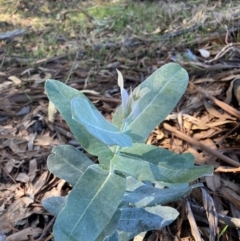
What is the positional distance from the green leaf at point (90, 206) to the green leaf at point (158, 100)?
0.10 metres

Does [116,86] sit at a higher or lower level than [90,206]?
lower

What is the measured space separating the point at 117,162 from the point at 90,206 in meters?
0.10

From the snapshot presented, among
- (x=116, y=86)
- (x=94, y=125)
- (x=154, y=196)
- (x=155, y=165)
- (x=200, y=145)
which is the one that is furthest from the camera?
(x=116, y=86)

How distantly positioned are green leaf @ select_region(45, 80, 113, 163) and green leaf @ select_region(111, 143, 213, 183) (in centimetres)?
3

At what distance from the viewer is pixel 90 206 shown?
0.71 meters

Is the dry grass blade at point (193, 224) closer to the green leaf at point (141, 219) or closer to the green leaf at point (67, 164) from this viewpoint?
the green leaf at point (141, 219)

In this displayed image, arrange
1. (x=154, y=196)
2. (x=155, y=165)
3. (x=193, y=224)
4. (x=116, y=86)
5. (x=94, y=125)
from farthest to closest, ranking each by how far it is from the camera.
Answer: (x=116, y=86), (x=193, y=224), (x=154, y=196), (x=155, y=165), (x=94, y=125)

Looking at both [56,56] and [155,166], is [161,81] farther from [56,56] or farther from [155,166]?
[56,56]

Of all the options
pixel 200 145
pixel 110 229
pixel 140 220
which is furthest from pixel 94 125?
pixel 200 145

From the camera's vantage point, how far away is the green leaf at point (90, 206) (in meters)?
0.69

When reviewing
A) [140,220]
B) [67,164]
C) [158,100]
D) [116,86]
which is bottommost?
[116,86]

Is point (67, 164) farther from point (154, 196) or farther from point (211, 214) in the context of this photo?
point (211, 214)

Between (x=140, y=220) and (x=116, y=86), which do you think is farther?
(x=116, y=86)

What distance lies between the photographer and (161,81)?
0.81 m
